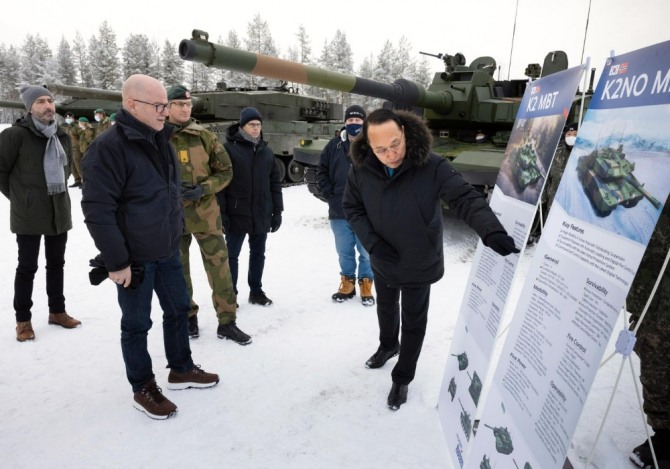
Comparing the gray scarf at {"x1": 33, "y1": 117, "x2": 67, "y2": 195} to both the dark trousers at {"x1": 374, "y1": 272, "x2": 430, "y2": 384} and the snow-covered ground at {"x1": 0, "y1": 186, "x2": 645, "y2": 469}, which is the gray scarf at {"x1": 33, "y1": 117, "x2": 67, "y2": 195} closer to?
the snow-covered ground at {"x1": 0, "y1": 186, "x2": 645, "y2": 469}

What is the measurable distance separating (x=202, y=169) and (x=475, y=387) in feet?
8.40

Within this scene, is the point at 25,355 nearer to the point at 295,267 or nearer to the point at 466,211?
the point at 295,267

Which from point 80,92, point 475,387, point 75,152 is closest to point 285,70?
point 475,387

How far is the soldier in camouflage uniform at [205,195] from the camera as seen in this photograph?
3369 mm

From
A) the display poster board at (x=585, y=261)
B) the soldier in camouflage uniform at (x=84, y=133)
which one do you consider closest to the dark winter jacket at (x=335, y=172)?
the display poster board at (x=585, y=261)

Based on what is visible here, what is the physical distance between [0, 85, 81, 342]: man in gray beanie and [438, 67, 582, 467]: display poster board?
333 centimetres

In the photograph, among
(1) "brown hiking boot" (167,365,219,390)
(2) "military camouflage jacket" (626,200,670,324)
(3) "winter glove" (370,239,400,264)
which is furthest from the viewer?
(1) "brown hiking boot" (167,365,219,390)

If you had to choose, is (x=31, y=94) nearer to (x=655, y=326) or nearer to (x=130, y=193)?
(x=130, y=193)

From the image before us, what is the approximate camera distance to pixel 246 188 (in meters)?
4.00

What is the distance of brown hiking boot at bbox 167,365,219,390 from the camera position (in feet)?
9.91

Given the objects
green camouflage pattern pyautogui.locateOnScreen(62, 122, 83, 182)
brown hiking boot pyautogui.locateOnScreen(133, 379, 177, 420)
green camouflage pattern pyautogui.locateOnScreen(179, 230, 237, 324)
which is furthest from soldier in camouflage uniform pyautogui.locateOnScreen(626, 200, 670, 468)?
green camouflage pattern pyautogui.locateOnScreen(62, 122, 83, 182)

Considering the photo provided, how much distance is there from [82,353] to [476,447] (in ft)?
9.91

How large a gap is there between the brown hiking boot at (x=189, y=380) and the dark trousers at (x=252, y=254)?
1.26 metres

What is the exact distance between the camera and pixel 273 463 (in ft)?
7.70
